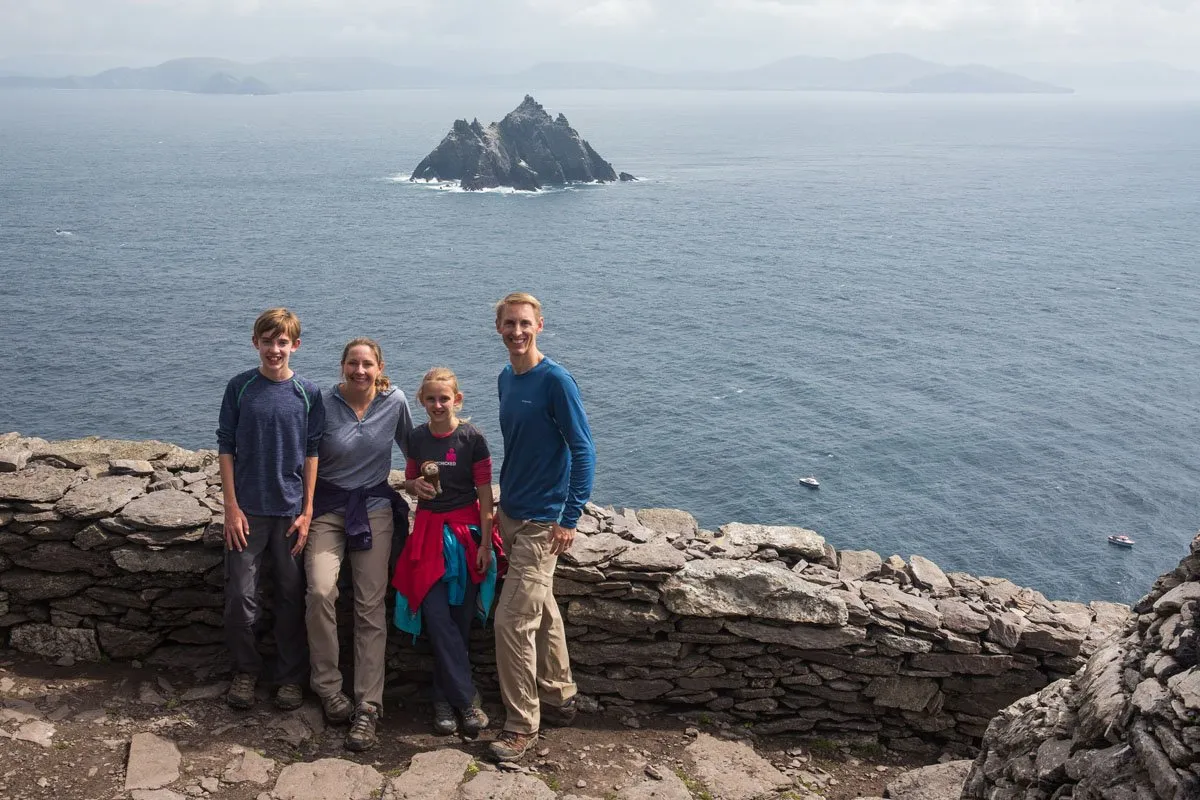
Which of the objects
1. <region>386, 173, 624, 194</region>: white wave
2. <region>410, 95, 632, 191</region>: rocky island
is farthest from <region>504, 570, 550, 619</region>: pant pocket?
<region>410, 95, 632, 191</region>: rocky island

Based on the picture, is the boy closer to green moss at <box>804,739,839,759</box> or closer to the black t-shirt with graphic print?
the black t-shirt with graphic print

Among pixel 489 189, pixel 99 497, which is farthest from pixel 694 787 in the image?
pixel 489 189

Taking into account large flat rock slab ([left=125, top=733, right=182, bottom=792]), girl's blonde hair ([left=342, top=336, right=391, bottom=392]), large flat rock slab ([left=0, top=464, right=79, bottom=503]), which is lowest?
large flat rock slab ([left=125, top=733, right=182, bottom=792])

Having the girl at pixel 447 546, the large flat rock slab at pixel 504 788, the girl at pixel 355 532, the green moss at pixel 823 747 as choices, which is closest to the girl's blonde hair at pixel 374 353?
the girl at pixel 355 532

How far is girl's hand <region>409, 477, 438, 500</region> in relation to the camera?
28.3 feet

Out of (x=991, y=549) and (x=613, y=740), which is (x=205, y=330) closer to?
(x=991, y=549)

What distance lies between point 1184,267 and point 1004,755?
379 feet

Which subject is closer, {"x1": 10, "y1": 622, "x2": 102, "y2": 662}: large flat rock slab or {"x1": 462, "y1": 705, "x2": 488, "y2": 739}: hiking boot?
{"x1": 462, "y1": 705, "x2": 488, "y2": 739}: hiking boot

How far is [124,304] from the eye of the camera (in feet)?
269

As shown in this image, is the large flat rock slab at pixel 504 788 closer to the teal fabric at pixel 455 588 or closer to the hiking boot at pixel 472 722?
the hiking boot at pixel 472 722

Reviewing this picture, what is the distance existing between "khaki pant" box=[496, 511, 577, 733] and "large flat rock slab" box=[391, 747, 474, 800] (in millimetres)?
524

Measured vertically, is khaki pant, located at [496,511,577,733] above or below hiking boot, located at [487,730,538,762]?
above

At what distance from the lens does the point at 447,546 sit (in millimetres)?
8711

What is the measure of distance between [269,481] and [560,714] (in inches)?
127
